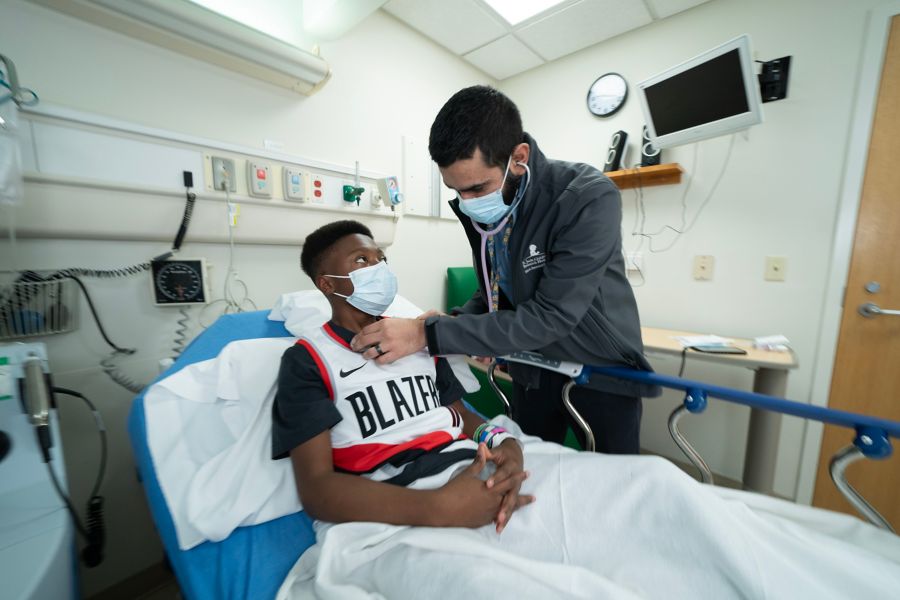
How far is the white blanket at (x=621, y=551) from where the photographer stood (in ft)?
1.83

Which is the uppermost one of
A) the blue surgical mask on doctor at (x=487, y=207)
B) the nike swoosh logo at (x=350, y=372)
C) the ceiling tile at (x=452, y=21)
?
the ceiling tile at (x=452, y=21)

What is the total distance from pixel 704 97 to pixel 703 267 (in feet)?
3.04

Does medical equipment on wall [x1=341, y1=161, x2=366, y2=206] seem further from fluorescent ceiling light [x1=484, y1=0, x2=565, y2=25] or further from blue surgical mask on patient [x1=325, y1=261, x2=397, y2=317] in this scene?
fluorescent ceiling light [x1=484, y1=0, x2=565, y2=25]

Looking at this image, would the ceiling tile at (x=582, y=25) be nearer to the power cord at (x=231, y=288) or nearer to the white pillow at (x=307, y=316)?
the power cord at (x=231, y=288)

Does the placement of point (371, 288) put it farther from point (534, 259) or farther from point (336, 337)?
point (534, 259)

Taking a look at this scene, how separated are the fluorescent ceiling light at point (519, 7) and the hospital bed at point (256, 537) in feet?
7.08

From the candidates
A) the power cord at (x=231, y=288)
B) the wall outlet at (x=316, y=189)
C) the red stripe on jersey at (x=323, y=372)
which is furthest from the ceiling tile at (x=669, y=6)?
the red stripe on jersey at (x=323, y=372)

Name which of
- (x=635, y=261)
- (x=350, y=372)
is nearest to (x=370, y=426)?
(x=350, y=372)

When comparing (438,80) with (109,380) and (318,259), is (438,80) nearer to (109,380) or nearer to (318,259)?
(318,259)

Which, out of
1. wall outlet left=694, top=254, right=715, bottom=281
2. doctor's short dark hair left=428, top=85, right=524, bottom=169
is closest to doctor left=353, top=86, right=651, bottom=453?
doctor's short dark hair left=428, top=85, right=524, bottom=169

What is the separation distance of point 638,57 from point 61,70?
2825 mm

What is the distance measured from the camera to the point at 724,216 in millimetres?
2041

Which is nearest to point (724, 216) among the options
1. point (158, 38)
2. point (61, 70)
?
point (158, 38)

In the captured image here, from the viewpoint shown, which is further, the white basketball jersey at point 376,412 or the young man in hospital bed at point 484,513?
the white basketball jersey at point 376,412
